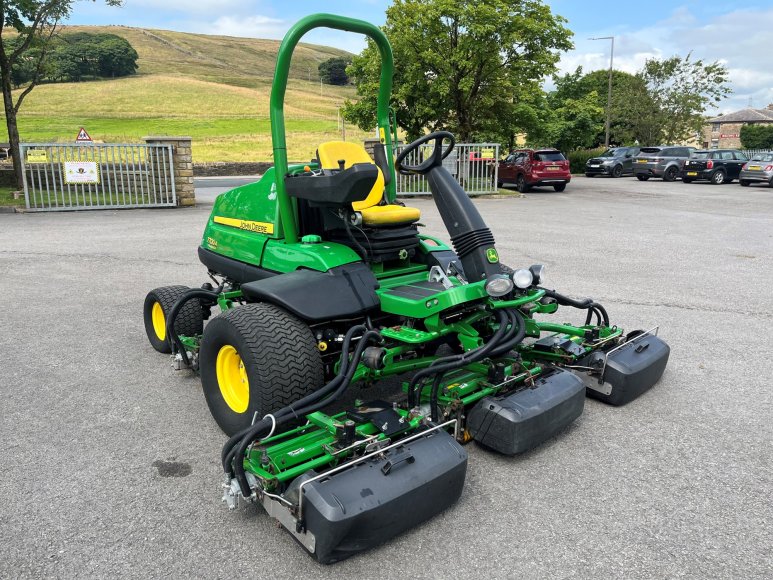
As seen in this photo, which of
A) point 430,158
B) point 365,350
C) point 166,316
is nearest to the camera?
point 365,350

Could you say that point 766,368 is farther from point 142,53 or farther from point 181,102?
point 142,53

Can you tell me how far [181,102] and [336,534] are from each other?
71.4m

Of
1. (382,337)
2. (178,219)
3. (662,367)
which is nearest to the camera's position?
(382,337)

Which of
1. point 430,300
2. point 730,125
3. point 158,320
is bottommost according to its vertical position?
point 158,320

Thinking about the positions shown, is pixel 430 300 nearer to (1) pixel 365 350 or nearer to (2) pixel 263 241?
(1) pixel 365 350

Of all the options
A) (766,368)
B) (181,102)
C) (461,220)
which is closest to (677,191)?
(766,368)

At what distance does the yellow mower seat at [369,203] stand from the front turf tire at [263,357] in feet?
2.94

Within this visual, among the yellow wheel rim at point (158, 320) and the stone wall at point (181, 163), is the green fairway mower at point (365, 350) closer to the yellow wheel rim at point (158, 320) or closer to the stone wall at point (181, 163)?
the yellow wheel rim at point (158, 320)

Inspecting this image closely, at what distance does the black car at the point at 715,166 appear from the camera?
2625cm

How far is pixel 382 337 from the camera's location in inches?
135

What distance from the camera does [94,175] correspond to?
1495cm

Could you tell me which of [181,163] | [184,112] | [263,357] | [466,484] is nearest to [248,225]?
[263,357]

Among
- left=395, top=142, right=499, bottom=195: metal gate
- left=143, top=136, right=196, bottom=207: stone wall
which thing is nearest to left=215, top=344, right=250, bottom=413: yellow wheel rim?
left=143, top=136, right=196, bottom=207: stone wall

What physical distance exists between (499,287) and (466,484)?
104 centimetres
